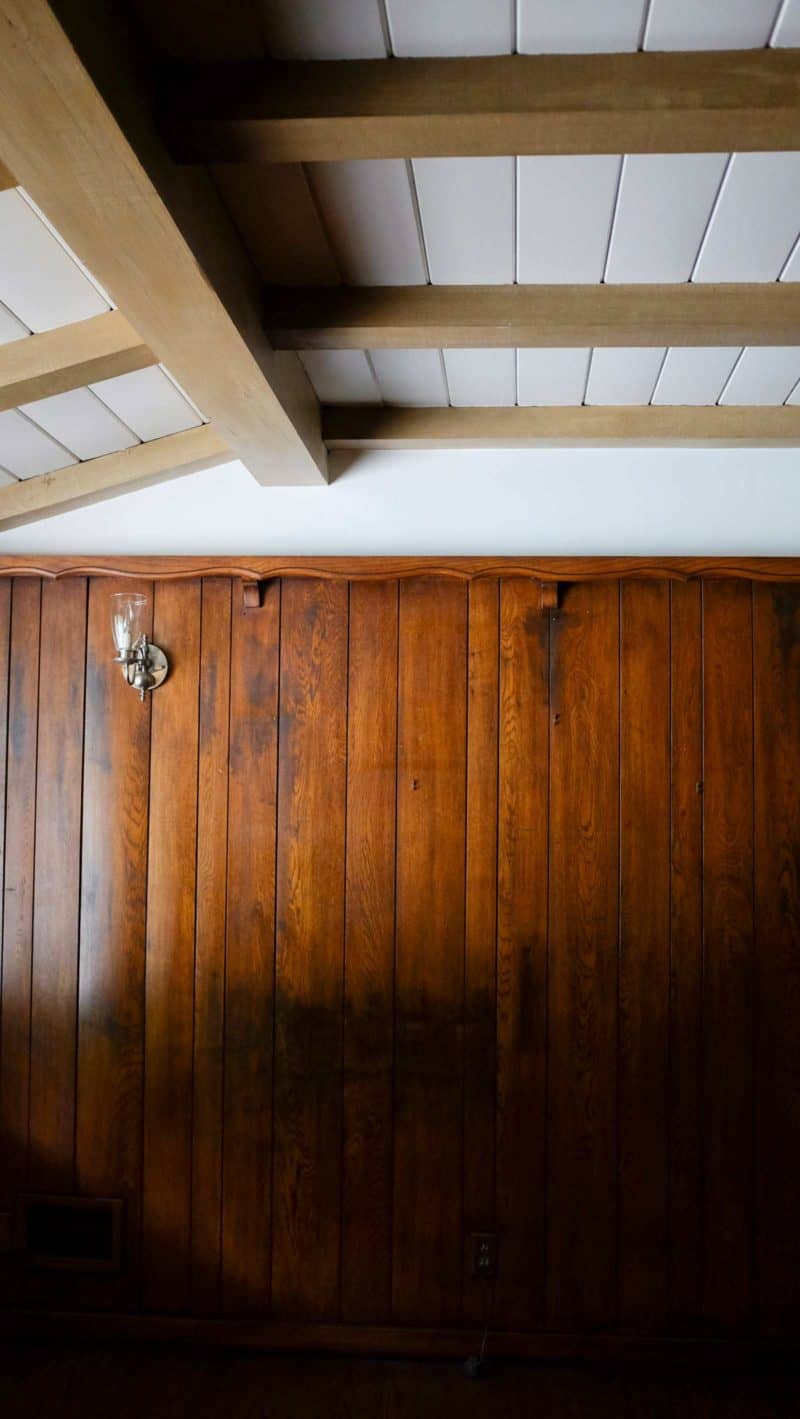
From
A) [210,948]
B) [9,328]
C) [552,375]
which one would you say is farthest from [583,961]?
[9,328]

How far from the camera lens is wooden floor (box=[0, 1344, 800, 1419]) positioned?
8.15 ft

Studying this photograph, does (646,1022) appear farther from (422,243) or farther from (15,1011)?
(422,243)

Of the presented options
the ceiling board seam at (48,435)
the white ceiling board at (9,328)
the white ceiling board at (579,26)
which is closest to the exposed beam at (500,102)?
the white ceiling board at (579,26)

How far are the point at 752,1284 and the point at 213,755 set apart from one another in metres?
2.02

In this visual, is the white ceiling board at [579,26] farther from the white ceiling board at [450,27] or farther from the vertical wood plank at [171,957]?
the vertical wood plank at [171,957]

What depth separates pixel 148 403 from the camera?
2.26 metres

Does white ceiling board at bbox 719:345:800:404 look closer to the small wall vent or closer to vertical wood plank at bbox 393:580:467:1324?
vertical wood plank at bbox 393:580:467:1324

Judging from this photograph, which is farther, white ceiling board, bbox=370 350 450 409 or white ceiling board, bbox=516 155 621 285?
white ceiling board, bbox=370 350 450 409

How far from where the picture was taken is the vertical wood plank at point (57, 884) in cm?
279

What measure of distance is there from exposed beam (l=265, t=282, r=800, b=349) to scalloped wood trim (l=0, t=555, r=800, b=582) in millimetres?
884

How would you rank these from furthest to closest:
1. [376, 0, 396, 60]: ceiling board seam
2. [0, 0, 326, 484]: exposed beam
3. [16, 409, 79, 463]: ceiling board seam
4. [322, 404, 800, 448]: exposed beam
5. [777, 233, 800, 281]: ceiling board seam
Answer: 1. [322, 404, 800, 448]: exposed beam
2. [16, 409, 79, 463]: ceiling board seam
3. [777, 233, 800, 281]: ceiling board seam
4. [376, 0, 396, 60]: ceiling board seam
5. [0, 0, 326, 484]: exposed beam

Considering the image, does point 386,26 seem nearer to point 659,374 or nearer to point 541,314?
point 541,314

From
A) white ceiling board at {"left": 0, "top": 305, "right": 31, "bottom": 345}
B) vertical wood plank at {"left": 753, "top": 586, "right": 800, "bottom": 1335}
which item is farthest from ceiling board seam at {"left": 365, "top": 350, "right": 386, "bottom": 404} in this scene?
vertical wood plank at {"left": 753, "top": 586, "right": 800, "bottom": 1335}

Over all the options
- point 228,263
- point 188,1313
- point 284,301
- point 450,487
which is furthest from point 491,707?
point 188,1313
